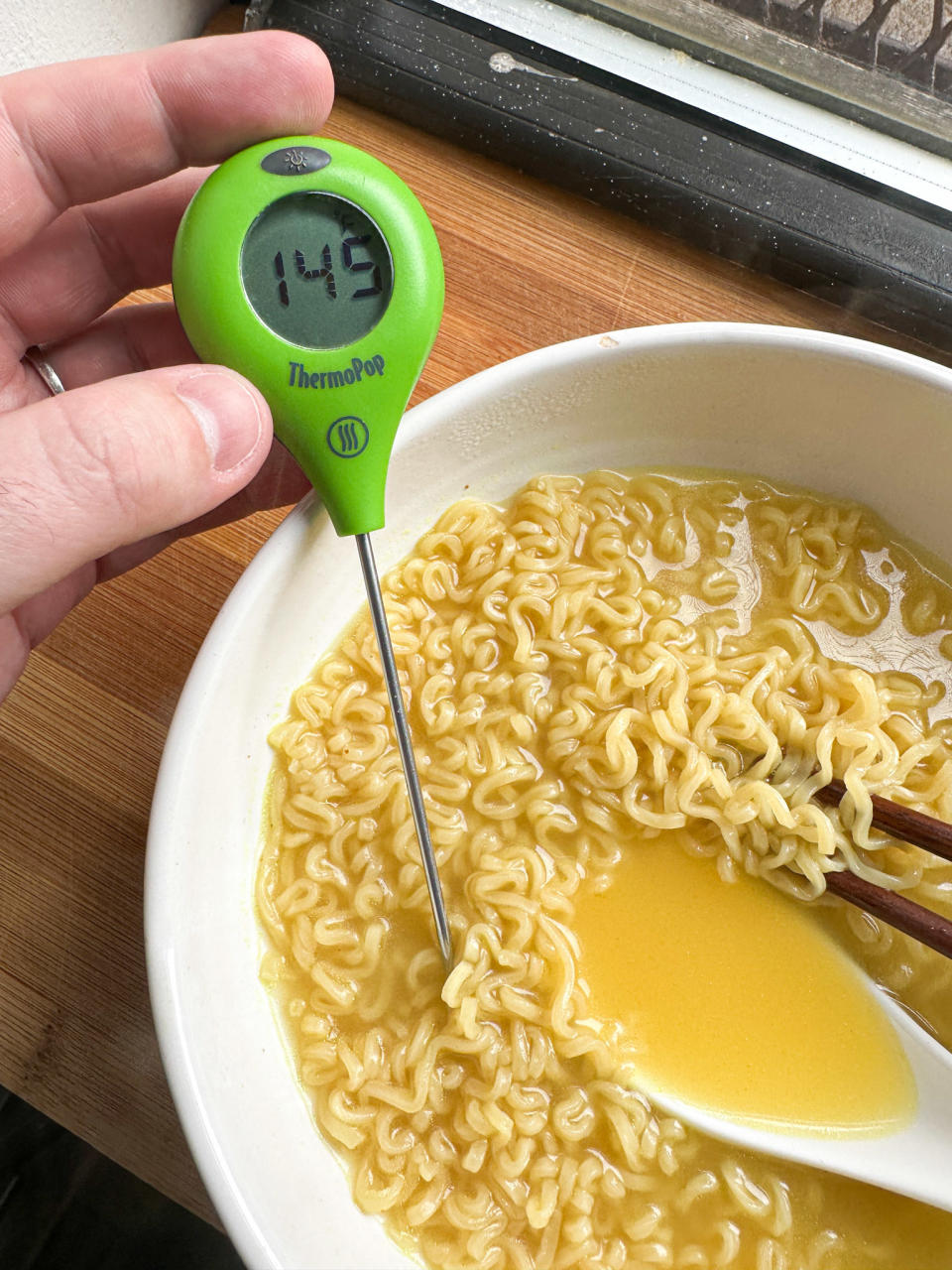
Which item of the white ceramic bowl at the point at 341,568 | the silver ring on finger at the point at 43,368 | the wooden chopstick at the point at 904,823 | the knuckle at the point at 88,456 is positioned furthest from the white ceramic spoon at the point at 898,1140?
the silver ring on finger at the point at 43,368

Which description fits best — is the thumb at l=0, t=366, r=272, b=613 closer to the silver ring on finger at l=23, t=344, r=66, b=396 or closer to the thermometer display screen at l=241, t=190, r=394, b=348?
the thermometer display screen at l=241, t=190, r=394, b=348

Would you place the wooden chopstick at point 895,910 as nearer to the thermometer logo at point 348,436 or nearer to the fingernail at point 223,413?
the thermometer logo at point 348,436

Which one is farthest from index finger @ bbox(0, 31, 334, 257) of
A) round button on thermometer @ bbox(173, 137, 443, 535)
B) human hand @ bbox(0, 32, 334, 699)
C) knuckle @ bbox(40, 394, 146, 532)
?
knuckle @ bbox(40, 394, 146, 532)

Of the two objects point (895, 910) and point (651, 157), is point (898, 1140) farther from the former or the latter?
point (651, 157)

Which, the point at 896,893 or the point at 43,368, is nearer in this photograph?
the point at 896,893

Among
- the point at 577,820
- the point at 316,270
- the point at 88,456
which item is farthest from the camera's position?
the point at 577,820

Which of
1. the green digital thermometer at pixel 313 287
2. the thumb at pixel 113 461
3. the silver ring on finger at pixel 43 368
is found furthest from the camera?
the silver ring on finger at pixel 43 368

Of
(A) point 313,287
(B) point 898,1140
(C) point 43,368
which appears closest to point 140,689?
(C) point 43,368
